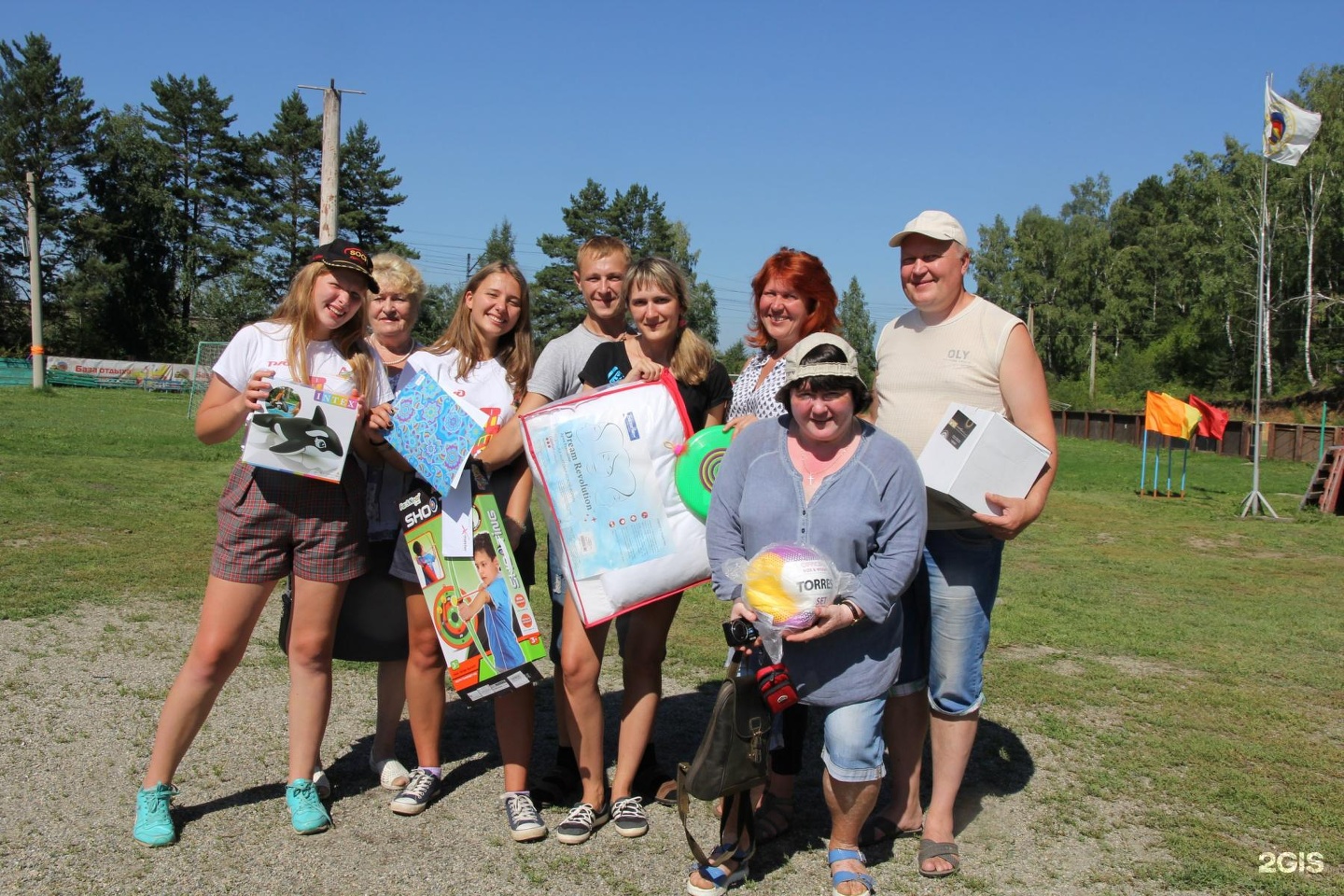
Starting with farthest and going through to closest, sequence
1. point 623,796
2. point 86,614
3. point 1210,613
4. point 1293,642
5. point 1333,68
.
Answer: point 1333,68, point 1210,613, point 1293,642, point 86,614, point 623,796

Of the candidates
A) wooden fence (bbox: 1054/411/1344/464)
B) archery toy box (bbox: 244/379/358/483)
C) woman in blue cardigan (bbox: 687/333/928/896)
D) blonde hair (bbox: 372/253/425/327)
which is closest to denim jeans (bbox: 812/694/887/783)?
woman in blue cardigan (bbox: 687/333/928/896)

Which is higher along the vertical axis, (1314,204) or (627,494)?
(1314,204)

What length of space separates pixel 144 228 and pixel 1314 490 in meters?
62.6

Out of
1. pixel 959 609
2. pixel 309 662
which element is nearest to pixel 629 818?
pixel 309 662

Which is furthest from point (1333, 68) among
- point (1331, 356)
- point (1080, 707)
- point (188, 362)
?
point (188, 362)

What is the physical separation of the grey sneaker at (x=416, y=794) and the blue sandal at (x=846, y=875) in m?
1.62

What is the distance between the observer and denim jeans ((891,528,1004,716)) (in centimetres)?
363

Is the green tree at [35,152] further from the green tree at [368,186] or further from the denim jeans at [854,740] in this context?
the denim jeans at [854,740]

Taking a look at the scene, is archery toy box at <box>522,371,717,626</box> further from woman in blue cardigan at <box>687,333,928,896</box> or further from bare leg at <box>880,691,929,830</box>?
bare leg at <box>880,691,929,830</box>

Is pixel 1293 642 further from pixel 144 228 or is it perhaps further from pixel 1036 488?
pixel 144 228

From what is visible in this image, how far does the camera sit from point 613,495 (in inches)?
143

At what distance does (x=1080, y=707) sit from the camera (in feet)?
18.2

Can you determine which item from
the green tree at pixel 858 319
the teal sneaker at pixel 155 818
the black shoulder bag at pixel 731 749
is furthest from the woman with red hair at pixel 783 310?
the green tree at pixel 858 319

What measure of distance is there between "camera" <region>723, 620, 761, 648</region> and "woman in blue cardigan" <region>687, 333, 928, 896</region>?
0.04m
